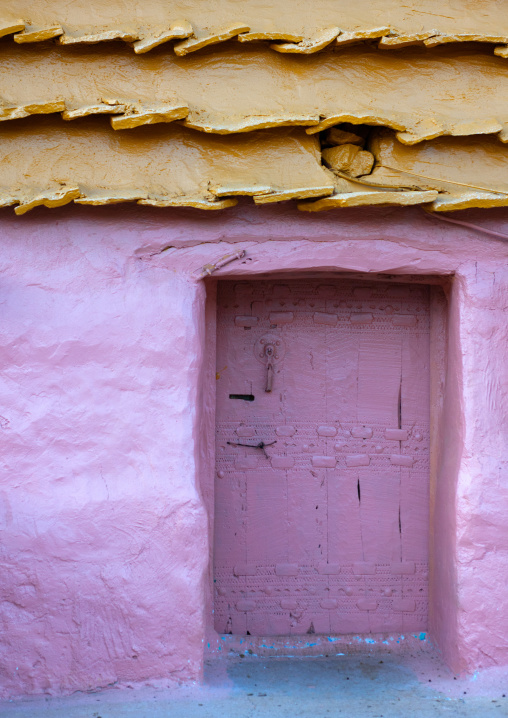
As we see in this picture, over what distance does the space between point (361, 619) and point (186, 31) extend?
2684 mm

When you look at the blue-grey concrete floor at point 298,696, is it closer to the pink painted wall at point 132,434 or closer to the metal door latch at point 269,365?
the pink painted wall at point 132,434

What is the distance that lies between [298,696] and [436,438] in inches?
50.2

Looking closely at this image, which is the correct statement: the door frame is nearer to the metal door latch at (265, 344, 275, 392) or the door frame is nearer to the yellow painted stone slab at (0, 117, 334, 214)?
the metal door latch at (265, 344, 275, 392)

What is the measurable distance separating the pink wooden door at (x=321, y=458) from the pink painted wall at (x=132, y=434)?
36 cm

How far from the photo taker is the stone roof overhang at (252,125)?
2943mm

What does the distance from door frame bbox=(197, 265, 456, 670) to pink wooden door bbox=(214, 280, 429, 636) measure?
0.06m

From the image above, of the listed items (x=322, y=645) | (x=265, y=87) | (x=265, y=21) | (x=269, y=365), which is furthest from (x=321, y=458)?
(x=265, y=21)

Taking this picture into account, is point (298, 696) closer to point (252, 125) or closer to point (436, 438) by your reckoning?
point (436, 438)

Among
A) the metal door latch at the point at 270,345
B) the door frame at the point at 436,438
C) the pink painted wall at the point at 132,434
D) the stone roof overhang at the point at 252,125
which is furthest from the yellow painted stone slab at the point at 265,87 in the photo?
the metal door latch at the point at 270,345

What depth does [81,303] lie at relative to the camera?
2994 millimetres

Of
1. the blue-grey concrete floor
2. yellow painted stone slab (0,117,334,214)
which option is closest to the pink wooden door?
the blue-grey concrete floor

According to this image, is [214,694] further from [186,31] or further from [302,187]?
[186,31]

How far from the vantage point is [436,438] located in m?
3.43

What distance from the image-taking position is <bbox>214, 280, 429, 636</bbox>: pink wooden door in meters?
3.42
